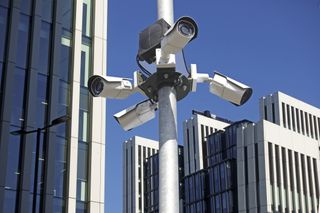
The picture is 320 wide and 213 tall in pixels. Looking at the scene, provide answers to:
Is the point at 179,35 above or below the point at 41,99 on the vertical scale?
below

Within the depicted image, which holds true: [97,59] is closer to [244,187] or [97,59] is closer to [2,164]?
[2,164]

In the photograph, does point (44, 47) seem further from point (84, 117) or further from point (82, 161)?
point (82, 161)

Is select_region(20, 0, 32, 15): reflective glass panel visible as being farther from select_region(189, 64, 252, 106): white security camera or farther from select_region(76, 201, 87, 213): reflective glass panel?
select_region(189, 64, 252, 106): white security camera

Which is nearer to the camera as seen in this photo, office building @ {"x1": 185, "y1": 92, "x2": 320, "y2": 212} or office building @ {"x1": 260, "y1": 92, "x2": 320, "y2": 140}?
office building @ {"x1": 185, "y1": 92, "x2": 320, "y2": 212}

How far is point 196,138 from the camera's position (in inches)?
4862

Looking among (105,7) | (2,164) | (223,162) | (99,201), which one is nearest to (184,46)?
(2,164)

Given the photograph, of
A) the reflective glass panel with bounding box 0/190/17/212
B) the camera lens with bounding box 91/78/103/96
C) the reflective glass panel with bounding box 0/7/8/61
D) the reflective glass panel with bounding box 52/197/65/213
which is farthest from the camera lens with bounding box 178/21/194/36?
the reflective glass panel with bounding box 0/7/8/61

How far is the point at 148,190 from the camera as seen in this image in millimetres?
134750

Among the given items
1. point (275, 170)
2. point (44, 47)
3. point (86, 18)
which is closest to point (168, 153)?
point (44, 47)

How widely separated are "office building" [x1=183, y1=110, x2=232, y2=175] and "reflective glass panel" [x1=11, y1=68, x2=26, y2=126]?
89.0 m

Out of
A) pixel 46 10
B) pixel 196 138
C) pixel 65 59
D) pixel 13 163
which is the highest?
pixel 196 138

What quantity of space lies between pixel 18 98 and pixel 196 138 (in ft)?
302

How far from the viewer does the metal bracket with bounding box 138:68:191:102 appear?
28.2 ft

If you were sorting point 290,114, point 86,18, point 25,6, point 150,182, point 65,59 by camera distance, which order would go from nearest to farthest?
1. point 25,6
2. point 65,59
3. point 86,18
4. point 290,114
5. point 150,182
